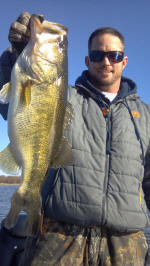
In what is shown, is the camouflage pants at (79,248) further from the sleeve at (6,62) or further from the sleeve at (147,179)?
the sleeve at (6,62)

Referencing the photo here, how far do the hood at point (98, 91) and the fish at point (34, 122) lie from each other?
831 millimetres

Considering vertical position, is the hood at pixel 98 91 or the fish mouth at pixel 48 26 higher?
the fish mouth at pixel 48 26

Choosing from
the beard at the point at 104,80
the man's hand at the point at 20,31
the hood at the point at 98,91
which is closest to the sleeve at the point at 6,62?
the man's hand at the point at 20,31

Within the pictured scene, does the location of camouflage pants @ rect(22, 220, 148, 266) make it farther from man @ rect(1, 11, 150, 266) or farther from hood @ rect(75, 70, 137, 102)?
hood @ rect(75, 70, 137, 102)

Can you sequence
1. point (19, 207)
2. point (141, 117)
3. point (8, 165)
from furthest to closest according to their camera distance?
1. point (141, 117)
2. point (8, 165)
3. point (19, 207)

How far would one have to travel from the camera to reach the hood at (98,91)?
3.97 m

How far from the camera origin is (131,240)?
3496mm

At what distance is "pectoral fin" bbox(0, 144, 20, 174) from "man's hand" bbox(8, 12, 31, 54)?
1217mm

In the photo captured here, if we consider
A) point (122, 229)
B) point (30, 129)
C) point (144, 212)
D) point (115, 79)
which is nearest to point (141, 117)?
point (115, 79)

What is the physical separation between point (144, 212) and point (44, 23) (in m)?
2.72

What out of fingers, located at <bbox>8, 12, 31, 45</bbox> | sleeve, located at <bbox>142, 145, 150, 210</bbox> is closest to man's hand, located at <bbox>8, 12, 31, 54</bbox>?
fingers, located at <bbox>8, 12, 31, 45</bbox>

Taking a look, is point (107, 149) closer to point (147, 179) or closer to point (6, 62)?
point (147, 179)

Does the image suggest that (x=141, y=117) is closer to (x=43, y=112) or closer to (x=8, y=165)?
(x=43, y=112)

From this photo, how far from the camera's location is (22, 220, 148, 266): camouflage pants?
10.4 feet
